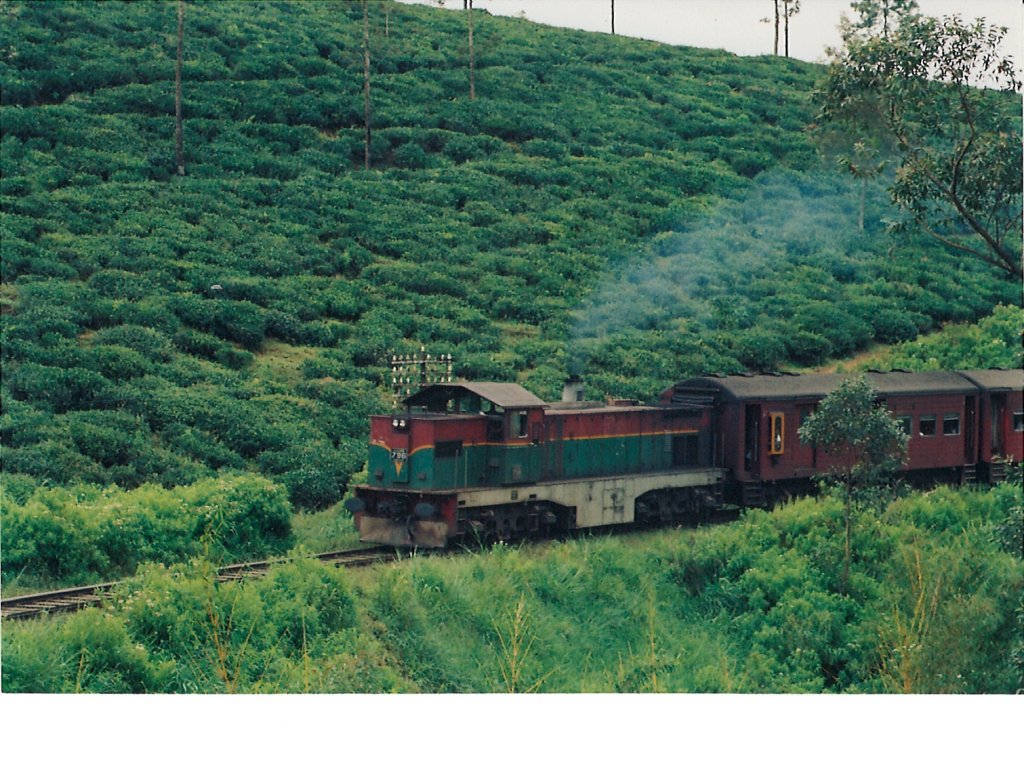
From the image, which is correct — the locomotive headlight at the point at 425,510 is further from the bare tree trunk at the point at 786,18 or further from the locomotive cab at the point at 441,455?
the bare tree trunk at the point at 786,18

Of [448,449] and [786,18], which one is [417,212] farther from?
[786,18]

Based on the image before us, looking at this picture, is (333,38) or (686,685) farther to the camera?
(333,38)

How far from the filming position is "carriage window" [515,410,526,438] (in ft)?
55.5

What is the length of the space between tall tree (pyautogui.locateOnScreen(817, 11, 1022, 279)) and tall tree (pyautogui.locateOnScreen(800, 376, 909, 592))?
2637 millimetres

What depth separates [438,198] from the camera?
20.6 m

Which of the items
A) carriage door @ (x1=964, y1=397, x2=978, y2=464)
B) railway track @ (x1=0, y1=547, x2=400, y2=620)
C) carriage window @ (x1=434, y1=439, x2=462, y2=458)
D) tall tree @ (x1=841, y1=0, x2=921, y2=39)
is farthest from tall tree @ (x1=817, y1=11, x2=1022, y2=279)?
railway track @ (x1=0, y1=547, x2=400, y2=620)

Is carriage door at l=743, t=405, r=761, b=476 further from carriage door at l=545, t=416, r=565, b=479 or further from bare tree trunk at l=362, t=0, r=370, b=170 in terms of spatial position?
bare tree trunk at l=362, t=0, r=370, b=170

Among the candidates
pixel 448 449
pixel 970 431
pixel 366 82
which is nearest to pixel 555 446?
pixel 448 449

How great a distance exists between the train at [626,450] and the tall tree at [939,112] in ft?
11.6

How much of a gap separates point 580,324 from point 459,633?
23.4ft
